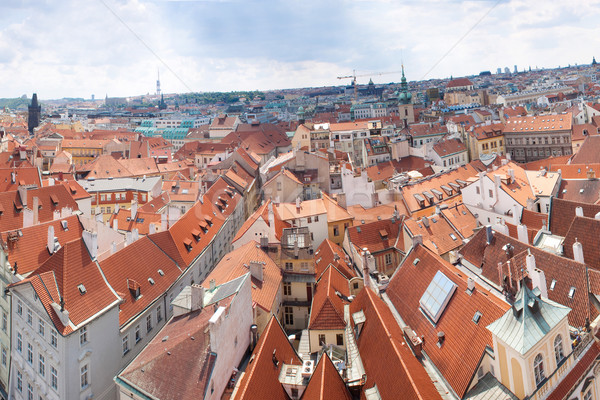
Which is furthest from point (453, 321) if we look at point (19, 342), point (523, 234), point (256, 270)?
point (19, 342)

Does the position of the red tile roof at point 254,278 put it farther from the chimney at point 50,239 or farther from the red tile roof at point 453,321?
the chimney at point 50,239

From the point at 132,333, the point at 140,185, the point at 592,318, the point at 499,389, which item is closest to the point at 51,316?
the point at 132,333

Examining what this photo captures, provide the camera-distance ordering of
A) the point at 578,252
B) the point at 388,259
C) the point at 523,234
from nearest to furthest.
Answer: the point at 578,252 → the point at 523,234 → the point at 388,259

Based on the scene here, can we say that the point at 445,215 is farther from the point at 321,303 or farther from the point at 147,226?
the point at 147,226

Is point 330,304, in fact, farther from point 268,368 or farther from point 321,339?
point 268,368

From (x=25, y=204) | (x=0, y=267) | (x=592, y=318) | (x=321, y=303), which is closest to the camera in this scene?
(x=592, y=318)

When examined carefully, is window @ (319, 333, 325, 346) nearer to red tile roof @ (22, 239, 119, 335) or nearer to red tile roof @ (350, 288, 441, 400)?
red tile roof @ (350, 288, 441, 400)
